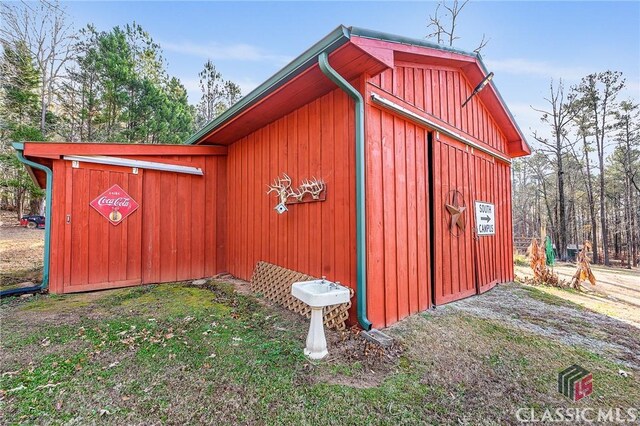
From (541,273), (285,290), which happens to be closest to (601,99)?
(541,273)

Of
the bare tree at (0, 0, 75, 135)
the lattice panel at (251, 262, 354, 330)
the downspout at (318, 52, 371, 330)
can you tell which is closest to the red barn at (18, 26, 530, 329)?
the downspout at (318, 52, 371, 330)

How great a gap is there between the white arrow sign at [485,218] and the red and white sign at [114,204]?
614cm

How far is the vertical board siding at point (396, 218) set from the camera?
3018mm

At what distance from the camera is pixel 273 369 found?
229cm

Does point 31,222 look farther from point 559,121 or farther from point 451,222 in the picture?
point 559,121

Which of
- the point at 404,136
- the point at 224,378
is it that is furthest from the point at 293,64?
the point at 224,378

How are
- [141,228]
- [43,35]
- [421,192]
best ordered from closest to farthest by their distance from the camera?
[421,192], [141,228], [43,35]

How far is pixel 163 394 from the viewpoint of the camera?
197 centimetres

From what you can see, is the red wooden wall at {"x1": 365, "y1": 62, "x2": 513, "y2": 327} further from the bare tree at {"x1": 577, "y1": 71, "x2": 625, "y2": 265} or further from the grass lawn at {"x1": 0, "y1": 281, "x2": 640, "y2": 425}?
the bare tree at {"x1": 577, "y1": 71, "x2": 625, "y2": 265}

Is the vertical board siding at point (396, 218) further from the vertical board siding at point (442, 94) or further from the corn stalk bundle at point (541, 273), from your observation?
the corn stalk bundle at point (541, 273)

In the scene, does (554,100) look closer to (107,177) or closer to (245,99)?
(245,99)

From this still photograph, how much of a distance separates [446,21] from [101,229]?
11.6m

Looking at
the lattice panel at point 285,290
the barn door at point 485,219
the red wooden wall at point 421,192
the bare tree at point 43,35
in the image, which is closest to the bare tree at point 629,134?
the barn door at point 485,219

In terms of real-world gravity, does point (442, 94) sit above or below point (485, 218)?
above
